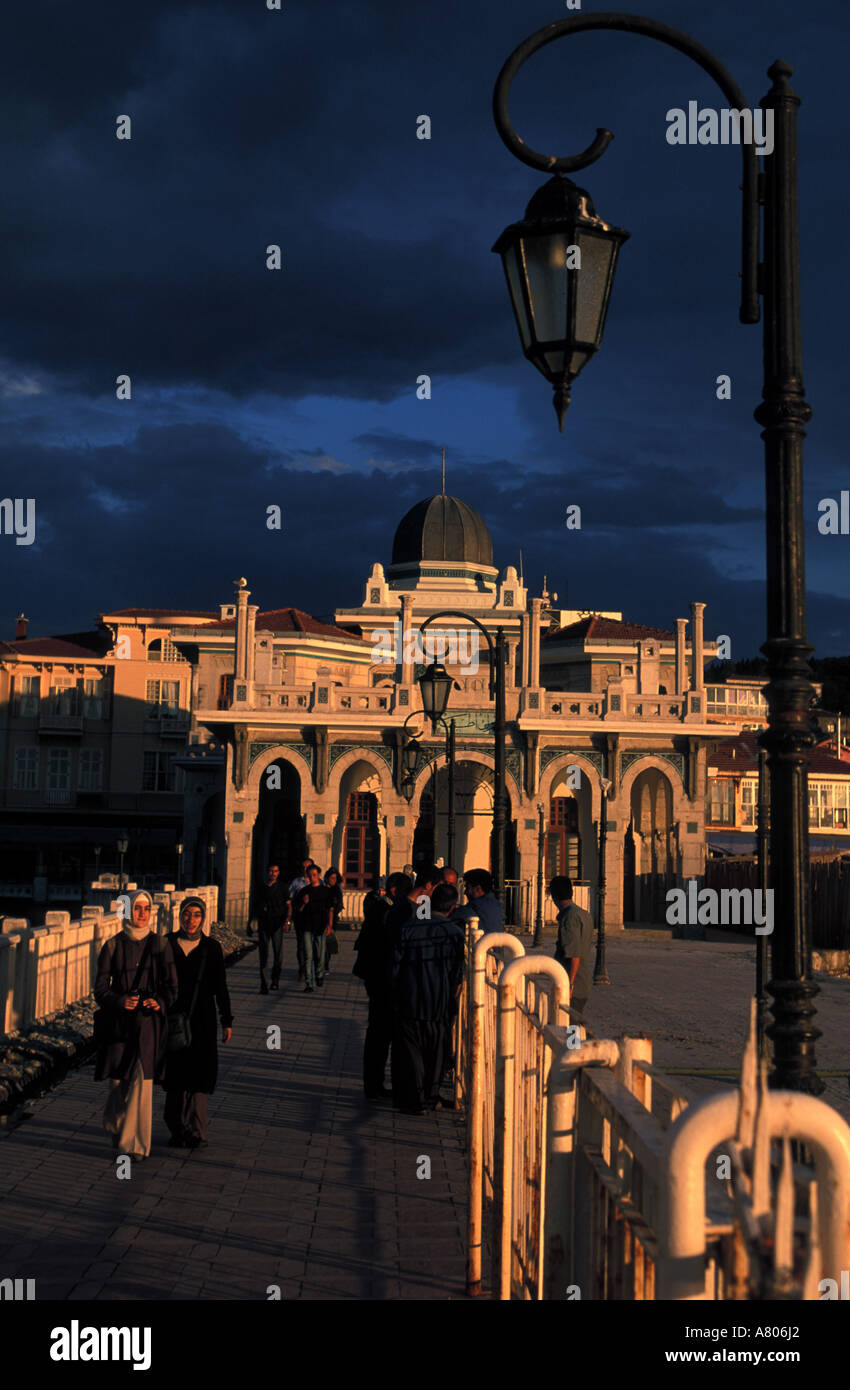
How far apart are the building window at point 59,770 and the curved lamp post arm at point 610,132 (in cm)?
6171

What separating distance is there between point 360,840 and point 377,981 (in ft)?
97.4

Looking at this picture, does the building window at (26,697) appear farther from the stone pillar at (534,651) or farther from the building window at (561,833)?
the stone pillar at (534,651)

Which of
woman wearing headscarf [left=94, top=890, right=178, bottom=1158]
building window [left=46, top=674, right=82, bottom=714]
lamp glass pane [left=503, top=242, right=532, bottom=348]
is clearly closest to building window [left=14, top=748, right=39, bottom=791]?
building window [left=46, top=674, right=82, bottom=714]

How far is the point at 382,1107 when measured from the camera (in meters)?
10.9

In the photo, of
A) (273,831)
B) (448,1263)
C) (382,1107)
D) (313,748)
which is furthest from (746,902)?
(448,1263)

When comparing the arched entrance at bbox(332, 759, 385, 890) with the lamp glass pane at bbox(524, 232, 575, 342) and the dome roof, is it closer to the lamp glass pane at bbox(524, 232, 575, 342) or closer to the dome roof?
the dome roof

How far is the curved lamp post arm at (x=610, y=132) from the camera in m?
5.14

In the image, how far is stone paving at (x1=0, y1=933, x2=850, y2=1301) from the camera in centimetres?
610

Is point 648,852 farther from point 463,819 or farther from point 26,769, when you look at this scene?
point 26,769

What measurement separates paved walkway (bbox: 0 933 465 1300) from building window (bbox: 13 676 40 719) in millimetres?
55538

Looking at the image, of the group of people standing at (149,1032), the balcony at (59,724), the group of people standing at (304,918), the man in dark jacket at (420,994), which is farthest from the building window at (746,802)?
the group of people standing at (149,1032)

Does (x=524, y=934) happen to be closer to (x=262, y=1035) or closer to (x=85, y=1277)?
(x=262, y=1035)

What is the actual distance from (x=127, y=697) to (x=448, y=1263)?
60227 mm

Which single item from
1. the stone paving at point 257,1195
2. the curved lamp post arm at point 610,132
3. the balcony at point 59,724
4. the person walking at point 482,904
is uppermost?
the balcony at point 59,724
